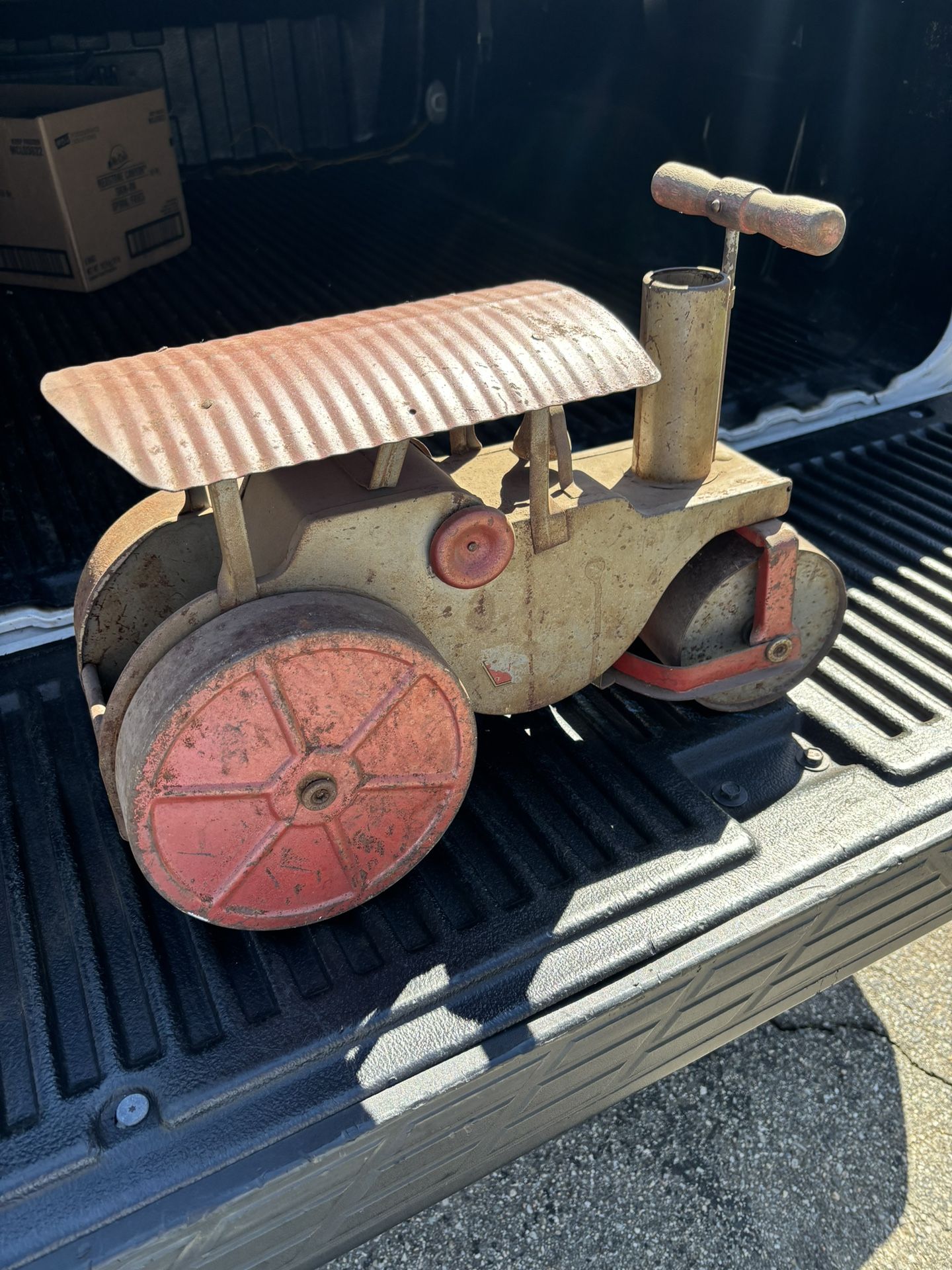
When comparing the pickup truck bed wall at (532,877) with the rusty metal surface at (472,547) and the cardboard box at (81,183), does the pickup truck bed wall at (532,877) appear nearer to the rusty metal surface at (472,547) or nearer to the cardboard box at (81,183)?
the cardboard box at (81,183)

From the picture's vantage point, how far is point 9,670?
8.79 ft

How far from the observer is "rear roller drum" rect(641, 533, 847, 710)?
2242 millimetres

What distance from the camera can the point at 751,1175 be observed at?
7.54ft

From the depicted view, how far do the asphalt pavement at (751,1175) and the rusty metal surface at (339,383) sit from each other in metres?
1.69

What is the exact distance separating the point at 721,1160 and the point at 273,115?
252 inches

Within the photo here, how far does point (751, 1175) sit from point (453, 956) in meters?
0.97

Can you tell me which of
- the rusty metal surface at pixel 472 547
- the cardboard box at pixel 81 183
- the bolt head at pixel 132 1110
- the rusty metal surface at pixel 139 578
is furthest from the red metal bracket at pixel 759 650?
the cardboard box at pixel 81 183

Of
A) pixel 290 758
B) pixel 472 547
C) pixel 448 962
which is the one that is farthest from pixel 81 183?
pixel 448 962

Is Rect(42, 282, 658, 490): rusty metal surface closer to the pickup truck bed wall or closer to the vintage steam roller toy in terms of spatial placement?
the vintage steam roller toy

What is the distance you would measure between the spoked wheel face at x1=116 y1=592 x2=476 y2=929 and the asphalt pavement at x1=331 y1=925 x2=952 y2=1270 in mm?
855

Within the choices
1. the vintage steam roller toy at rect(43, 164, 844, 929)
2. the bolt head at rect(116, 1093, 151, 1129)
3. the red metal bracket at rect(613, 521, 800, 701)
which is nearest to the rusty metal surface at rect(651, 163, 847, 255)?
the vintage steam roller toy at rect(43, 164, 844, 929)

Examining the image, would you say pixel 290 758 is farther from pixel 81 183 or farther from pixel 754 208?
pixel 81 183

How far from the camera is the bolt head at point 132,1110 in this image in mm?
1663

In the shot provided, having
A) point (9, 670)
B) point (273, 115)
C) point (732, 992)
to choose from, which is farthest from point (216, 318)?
point (732, 992)
